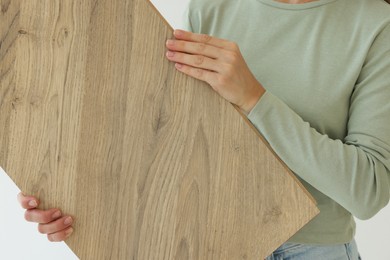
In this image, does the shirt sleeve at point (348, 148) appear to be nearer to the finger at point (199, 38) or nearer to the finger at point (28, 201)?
the finger at point (199, 38)

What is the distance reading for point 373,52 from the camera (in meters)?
1.10

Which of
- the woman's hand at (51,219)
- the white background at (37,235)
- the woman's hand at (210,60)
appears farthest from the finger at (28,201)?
the white background at (37,235)

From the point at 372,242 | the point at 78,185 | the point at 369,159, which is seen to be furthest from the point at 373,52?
the point at 372,242

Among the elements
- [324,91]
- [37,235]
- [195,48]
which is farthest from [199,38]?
[37,235]

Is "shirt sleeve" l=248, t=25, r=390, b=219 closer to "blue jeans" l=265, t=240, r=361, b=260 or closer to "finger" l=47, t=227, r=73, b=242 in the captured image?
"blue jeans" l=265, t=240, r=361, b=260

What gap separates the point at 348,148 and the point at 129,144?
14.6 inches

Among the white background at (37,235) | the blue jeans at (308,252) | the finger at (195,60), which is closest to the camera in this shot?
the finger at (195,60)

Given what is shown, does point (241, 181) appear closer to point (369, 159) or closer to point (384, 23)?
point (369, 159)

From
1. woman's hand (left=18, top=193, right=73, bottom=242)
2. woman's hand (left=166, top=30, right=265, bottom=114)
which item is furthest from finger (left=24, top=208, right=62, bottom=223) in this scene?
woman's hand (left=166, top=30, right=265, bottom=114)

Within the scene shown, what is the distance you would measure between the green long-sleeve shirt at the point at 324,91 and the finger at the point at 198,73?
0.09 meters

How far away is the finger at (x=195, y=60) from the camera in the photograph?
967 mm

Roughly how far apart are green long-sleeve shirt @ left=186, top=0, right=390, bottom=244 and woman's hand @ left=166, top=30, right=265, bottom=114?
0.06m

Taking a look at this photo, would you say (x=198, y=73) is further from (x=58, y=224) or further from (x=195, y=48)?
(x=58, y=224)

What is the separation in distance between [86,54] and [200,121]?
0.71ft
